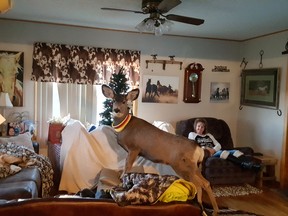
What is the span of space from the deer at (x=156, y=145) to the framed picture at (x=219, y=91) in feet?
11.3

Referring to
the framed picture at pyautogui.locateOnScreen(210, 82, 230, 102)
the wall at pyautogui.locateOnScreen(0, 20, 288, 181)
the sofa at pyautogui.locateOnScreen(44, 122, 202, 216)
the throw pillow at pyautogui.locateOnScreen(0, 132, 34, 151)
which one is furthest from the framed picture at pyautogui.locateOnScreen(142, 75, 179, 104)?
the sofa at pyautogui.locateOnScreen(44, 122, 202, 216)

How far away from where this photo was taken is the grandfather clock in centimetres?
543

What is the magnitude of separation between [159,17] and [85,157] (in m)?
1.88

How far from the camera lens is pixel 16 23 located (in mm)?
4629

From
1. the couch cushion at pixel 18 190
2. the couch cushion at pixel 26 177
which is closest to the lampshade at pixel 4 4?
the couch cushion at pixel 18 190

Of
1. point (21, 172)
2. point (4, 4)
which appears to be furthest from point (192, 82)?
point (4, 4)

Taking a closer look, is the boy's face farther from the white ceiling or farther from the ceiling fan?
the ceiling fan

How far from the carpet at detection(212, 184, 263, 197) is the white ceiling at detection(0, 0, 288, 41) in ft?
8.16

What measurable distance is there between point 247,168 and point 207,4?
2.44m

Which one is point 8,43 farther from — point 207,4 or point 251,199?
point 251,199

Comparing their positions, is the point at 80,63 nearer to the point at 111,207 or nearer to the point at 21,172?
the point at 21,172

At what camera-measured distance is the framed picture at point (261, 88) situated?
15.7ft

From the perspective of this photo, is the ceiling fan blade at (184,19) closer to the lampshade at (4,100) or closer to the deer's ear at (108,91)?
the deer's ear at (108,91)

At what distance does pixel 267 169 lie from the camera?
489cm
